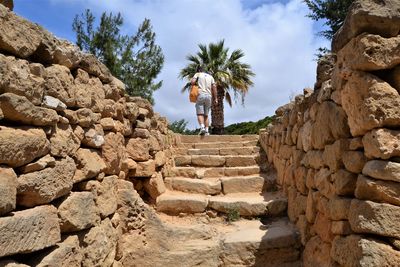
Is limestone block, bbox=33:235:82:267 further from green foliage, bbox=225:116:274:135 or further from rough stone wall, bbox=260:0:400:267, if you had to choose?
green foliage, bbox=225:116:274:135

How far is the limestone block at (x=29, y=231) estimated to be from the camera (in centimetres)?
179

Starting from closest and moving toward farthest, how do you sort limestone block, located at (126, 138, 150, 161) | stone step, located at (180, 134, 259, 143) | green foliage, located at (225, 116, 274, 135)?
limestone block, located at (126, 138, 150, 161)
stone step, located at (180, 134, 259, 143)
green foliage, located at (225, 116, 274, 135)

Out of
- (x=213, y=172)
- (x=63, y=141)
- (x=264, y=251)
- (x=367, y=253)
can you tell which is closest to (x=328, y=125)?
(x=367, y=253)

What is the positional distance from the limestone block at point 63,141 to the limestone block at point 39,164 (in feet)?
0.26

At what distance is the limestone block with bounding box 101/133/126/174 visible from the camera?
11.0 ft

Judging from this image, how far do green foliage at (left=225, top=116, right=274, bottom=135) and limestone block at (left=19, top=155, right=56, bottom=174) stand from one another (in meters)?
10.8

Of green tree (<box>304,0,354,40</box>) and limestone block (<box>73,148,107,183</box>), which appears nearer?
limestone block (<box>73,148,107,183</box>)

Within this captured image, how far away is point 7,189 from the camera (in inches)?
71.1

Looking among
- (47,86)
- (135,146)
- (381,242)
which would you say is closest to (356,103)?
(381,242)

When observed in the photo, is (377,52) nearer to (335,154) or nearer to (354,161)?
(354,161)

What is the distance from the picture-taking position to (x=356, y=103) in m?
2.36

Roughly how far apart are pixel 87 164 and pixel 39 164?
731 mm

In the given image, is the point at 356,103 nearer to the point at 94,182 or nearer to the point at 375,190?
the point at 375,190

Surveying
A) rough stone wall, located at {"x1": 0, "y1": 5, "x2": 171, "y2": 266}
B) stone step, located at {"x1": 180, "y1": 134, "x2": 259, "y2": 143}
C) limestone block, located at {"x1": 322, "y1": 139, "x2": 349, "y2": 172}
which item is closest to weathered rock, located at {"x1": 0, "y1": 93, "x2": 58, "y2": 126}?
rough stone wall, located at {"x1": 0, "y1": 5, "x2": 171, "y2": 266}
